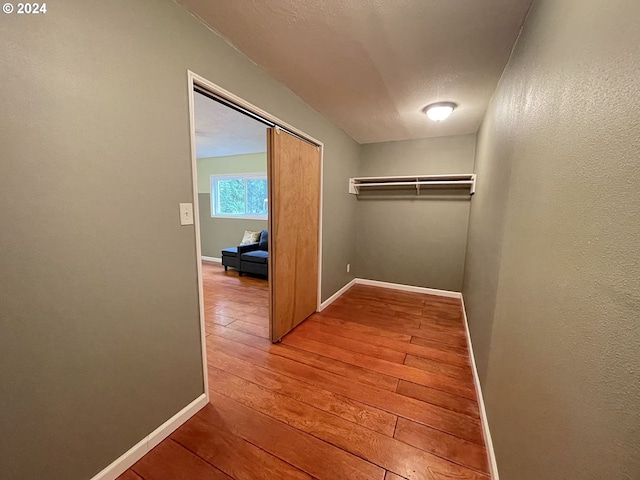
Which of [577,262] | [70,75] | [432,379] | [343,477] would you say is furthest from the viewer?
[432,379]

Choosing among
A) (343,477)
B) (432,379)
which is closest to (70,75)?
(343,477)

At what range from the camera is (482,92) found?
7.07 feet

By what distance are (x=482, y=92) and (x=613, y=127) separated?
2049 mm

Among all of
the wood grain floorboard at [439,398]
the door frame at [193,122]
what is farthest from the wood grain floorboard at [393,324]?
the door frame at [193,122]

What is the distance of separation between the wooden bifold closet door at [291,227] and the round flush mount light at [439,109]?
1.20 m

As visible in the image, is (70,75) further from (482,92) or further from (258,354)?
(482,92)

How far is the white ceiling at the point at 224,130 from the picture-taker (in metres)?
2.84

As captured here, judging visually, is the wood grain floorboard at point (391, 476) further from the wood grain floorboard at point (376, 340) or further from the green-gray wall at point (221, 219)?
the green-gray wall at point (221, 219)

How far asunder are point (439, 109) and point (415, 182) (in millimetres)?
1189

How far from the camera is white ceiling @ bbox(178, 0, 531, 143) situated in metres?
1.29

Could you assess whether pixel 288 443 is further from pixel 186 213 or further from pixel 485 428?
pixel 186 213

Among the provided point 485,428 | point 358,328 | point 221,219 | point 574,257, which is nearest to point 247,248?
point 221,219

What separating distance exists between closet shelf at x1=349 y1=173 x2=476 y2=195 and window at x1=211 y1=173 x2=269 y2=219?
2.33 meters

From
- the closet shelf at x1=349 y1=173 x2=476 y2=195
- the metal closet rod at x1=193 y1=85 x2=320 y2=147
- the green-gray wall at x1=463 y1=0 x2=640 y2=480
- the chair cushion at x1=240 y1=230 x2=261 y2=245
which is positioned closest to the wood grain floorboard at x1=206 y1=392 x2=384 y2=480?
the green-gray wall at x1=463 y1=0 x2=640 y2=480
